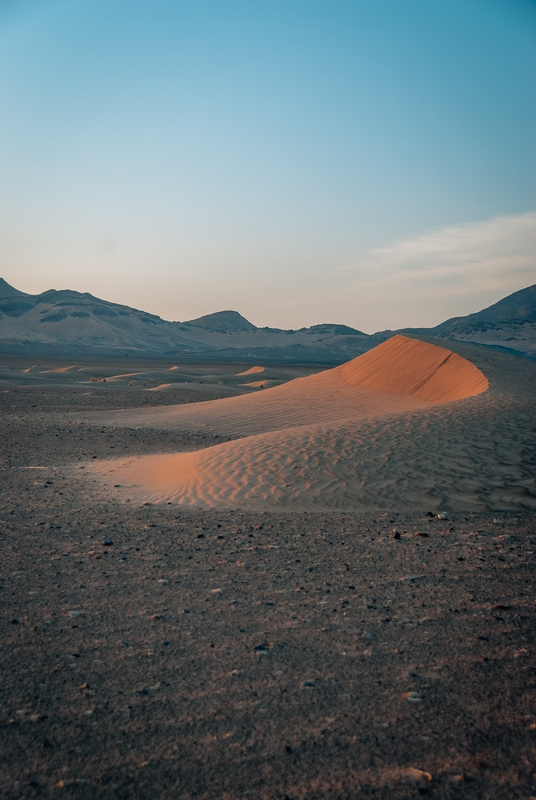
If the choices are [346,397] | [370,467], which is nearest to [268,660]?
[370,467]

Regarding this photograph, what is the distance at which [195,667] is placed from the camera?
13.3 ft

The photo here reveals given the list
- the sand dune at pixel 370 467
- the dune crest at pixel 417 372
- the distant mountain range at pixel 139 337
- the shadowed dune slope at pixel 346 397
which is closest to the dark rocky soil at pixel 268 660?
the sand dune at pixel 370 467

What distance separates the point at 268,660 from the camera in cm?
416

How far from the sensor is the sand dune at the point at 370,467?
29.1 feet

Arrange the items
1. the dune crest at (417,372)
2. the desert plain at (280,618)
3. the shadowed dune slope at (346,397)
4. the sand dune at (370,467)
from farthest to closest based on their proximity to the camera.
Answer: the dune crest at (417,372) < the shadowed dune slope at (346,397) < the sand dune at (370,467) < the desert plain at (280,618)

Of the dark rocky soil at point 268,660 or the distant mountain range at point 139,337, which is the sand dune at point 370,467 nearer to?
the dark rocky soil at point 268,660

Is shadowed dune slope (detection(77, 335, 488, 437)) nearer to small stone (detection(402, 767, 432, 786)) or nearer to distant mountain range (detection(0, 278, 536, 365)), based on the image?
small stone (detection(402, 767, 432, 786))

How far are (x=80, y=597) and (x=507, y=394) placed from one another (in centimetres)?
1243

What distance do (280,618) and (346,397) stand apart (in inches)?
625

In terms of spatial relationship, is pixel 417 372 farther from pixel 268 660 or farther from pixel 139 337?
pixel 139 337

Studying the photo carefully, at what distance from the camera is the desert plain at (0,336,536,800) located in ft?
10.2

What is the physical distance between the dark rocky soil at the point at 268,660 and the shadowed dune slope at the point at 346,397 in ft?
33.1

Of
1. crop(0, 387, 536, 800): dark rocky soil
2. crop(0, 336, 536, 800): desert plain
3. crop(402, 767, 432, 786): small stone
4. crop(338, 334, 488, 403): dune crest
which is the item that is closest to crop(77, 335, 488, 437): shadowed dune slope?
crop(338, 334, 488, 403): dune crest

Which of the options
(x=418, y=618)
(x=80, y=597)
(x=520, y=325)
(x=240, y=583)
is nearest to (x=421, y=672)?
(x=418, y=618)
